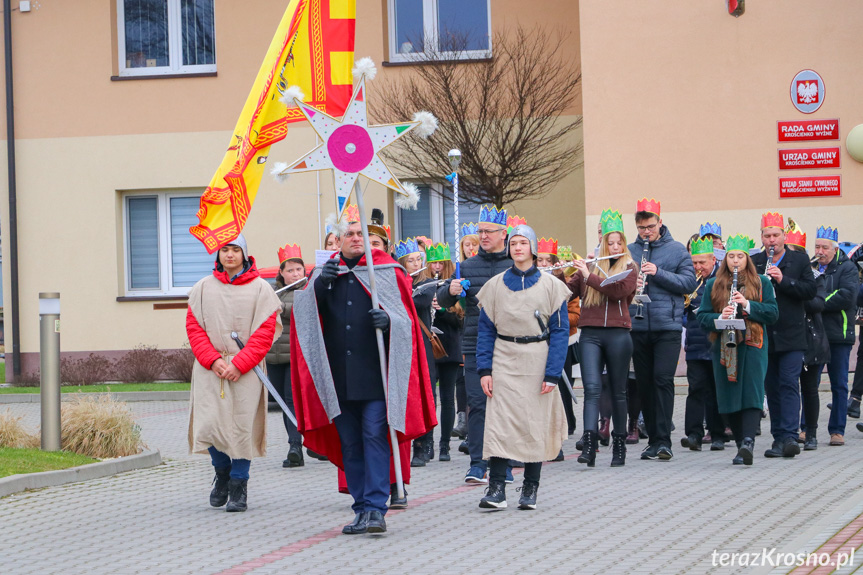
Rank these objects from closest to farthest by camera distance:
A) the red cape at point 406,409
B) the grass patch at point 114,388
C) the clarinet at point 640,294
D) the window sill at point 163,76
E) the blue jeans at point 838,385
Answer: the red cape at point 406,409 → the clarinet at point 640,294 → the blue jeans at point 838,385 → the grass patch at point 114,388 → the window sill at point 163,76

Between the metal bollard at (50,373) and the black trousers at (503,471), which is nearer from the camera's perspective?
the black trousers at (503,471)

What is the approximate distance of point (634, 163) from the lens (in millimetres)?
18719

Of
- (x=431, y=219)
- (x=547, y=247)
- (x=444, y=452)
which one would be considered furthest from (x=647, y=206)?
(x=431, y=219)

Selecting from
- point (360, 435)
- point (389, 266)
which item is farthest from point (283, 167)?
point (360, 435)

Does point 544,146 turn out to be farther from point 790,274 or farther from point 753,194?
point 790,274

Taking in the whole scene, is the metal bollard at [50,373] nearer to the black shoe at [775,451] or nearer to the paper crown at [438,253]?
the paper crown at [438,253]

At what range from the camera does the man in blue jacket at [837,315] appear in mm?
11984

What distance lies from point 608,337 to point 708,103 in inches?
347

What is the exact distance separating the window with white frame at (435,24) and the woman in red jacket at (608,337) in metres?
10.7

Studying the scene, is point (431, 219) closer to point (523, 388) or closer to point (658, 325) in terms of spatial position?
point (658, 325)

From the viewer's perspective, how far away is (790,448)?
10.9 m

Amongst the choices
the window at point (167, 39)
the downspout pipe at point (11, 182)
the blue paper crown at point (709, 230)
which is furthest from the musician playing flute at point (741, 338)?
the downspout pipe at point (11, 182)

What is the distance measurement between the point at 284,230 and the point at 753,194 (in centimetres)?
802

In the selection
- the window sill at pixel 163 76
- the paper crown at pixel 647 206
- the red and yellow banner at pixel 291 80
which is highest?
the window sill at pixel 163 76
